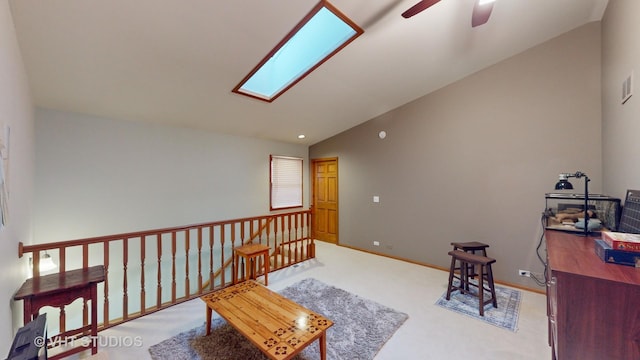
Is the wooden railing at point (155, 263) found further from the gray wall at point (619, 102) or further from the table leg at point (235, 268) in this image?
the gray wall at point (619, 102)

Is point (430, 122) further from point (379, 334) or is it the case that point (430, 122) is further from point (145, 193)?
point (145, 193)

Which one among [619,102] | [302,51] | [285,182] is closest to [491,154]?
[619,102]

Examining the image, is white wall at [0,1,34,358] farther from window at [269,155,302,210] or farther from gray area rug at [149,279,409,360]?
window at [269,155,302,210]

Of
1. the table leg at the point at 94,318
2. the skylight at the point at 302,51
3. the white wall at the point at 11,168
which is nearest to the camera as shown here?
the white wall at the point at 11,168

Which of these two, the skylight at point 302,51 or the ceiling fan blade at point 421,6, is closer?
the ceiling fan blade at point 421,6

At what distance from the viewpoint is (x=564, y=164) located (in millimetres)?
3027

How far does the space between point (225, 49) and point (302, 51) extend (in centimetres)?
99

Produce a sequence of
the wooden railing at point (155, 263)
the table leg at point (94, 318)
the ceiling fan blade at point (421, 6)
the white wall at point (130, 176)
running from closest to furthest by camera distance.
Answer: the ceiling fan blade at point (421, 6), the table leg at point (94, 318), the wooden railing at point (155, 263), the white wall at point (130, 176)

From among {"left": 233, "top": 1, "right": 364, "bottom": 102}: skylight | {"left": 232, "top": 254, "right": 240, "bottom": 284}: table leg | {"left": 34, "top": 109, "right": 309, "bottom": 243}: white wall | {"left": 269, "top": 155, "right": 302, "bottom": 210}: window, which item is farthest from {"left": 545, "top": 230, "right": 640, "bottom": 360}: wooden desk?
{"left": 269, "top": 155, "right": 302, "bottom": 210}: window

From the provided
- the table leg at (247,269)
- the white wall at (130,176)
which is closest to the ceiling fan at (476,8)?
the table leg at (247,269)

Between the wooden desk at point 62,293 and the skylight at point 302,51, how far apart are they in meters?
2.51

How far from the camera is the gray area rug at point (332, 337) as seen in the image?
6.62 ft

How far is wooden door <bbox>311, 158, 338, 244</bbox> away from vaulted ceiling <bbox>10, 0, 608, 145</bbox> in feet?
6.91

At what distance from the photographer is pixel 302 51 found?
3.03 m
